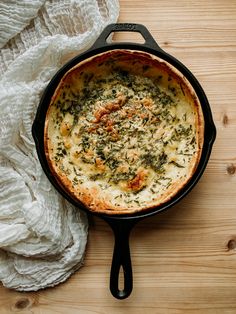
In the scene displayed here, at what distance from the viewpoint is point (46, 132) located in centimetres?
152

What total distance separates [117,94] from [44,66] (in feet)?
0.64

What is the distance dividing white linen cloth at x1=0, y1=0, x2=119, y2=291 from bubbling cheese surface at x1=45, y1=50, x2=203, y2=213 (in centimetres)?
7

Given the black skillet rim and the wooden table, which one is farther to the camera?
the wooden table

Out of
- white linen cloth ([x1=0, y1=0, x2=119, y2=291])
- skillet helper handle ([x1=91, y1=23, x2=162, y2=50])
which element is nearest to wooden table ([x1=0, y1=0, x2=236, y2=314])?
white linen cloth ([x1=0, y1=0, x2=119, y2=291])

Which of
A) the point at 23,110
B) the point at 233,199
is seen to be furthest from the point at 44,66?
the point at 233,199

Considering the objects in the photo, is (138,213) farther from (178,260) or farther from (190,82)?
(190,82)

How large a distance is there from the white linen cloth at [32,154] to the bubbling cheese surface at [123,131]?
7 centimetres

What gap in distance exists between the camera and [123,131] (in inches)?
62.5

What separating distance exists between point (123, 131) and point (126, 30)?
249mm

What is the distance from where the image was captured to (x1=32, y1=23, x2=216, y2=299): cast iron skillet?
1.50 meters

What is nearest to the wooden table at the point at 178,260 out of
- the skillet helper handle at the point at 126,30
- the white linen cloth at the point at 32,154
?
the white linen cloth at the point at 32,154

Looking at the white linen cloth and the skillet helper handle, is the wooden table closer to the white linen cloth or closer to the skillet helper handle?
the white linen cloth

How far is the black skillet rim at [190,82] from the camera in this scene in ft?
4.92

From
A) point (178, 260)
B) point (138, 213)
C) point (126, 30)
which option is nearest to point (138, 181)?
point (138, 213)
